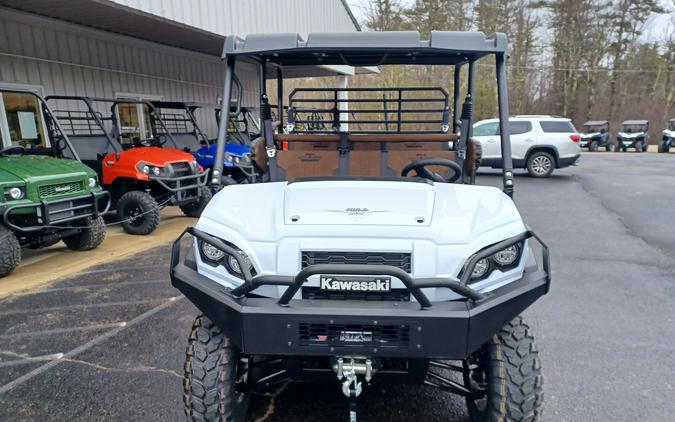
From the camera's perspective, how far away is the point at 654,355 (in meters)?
3.15

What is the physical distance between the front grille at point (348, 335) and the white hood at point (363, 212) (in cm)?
36

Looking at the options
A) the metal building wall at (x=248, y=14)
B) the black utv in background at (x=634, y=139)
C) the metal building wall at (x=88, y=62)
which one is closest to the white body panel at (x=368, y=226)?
the metal building wall at (x=248, y=14)

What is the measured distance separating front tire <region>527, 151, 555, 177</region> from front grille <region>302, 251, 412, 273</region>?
12.4m

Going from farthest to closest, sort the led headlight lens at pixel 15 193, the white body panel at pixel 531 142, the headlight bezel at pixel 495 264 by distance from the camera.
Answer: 1. the white body panel at pixel 531 142
2. the led headlight lens at pixel 15 193
3. the headlight bezel at pixel 495 264

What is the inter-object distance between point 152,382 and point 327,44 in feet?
7.38

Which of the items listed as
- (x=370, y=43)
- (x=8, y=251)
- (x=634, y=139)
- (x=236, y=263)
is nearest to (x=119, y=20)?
(x=8, y=251)

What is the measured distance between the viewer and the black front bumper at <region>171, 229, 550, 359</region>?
173 cm

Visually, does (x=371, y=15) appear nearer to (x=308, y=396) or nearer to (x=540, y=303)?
(x=540, y=303)

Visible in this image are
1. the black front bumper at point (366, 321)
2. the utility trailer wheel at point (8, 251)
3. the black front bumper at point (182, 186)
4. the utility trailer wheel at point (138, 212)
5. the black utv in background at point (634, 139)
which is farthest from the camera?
the black utv in background at point (634, 139)

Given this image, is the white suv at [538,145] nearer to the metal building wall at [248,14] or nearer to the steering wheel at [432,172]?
the metal building wall at [248,14]

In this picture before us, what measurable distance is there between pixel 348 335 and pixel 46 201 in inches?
176

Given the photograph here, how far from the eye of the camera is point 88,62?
8.86 meters

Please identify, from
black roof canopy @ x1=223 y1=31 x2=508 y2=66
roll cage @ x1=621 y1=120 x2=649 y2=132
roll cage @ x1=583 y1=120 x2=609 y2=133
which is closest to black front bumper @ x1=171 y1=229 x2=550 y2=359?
black roof canopy @ x1=223 y1=31 x2=508 y2=66

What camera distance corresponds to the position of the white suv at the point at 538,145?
12.8 metres
